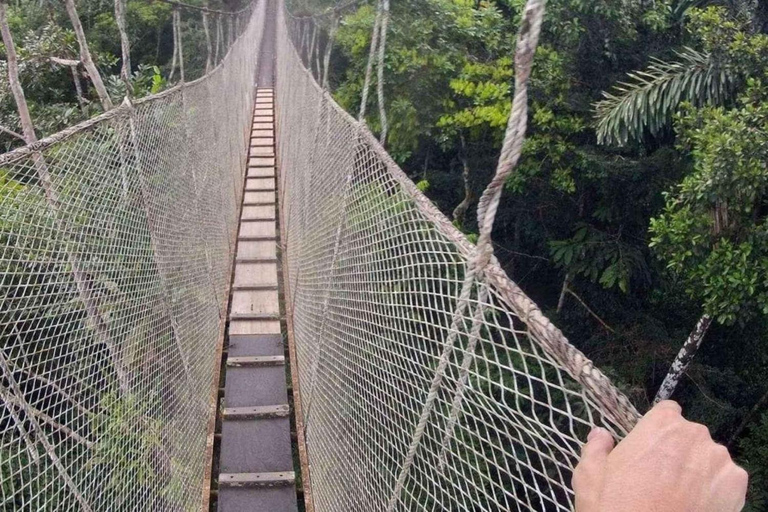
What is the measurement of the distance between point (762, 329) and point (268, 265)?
3306 mm

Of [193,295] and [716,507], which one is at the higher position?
[716,507]

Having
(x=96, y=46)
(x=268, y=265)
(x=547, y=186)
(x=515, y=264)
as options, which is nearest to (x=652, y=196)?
(x=547, y=186)

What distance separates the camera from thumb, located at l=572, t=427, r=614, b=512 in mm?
465

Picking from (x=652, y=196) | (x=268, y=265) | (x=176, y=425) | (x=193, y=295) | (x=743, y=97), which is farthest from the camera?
(x=652, y=196)

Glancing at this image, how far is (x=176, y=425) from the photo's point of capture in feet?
5.84

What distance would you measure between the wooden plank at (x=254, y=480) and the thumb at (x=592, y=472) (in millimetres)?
1621

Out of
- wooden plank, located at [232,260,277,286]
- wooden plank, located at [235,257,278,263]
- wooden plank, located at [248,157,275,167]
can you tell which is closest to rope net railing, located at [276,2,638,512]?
wooden plank, located at [232,260,277,286]

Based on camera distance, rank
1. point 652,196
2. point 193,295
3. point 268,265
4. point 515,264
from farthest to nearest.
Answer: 1. point 515,264
2. point 652,196
3. point 268,265
4. point 193,295

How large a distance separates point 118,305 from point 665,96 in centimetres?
300

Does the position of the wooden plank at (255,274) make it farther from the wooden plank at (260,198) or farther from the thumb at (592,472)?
the thumb at (592,472)

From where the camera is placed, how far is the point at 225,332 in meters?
2.88

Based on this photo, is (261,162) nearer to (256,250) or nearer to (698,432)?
(256,250)

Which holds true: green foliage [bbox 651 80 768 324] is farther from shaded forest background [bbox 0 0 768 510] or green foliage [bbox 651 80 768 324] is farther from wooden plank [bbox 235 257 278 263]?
wooden plank [bbox 235 257 278 263]

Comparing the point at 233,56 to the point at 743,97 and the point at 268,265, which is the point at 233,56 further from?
the point at 743,97
